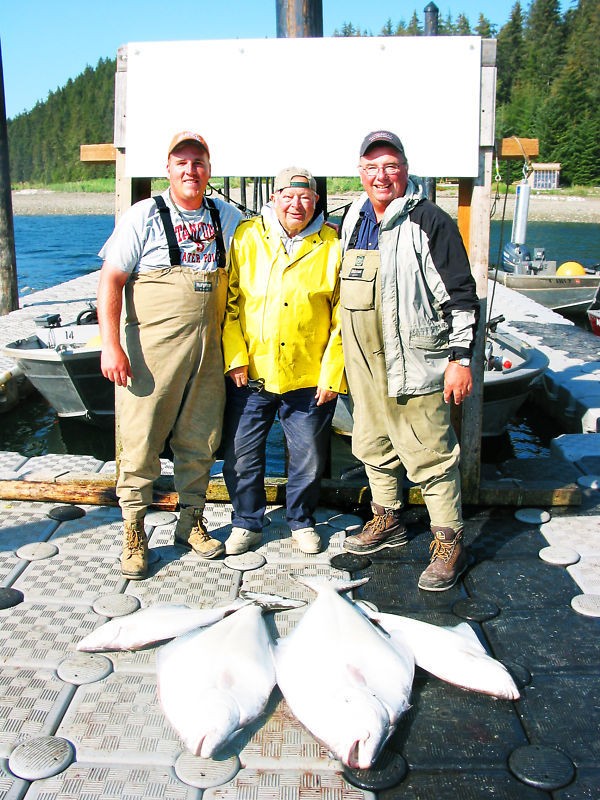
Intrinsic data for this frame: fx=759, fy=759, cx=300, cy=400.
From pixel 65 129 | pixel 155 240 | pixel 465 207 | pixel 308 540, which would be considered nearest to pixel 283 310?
pixel 155 240

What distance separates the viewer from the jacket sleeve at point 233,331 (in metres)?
3.43

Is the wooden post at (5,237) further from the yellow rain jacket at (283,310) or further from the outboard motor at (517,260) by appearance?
the outboard motor at (517,260)

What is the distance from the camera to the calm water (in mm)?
7887

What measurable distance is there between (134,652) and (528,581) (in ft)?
5.58

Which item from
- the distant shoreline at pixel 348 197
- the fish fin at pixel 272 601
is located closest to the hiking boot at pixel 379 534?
the fish fin at pixel 272 601

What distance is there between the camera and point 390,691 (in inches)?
95.0

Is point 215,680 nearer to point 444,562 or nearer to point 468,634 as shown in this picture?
point 468,634

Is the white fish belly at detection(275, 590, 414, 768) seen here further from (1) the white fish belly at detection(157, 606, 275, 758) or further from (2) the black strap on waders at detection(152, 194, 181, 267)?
(2) the black strap on waders at detection(152, 194, 181, 267)

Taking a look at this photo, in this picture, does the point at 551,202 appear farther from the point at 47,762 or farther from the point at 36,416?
the point at 47,762

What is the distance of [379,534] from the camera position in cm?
365

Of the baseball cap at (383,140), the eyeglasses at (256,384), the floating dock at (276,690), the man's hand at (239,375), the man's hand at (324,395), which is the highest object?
the baseball cap at (383,140)

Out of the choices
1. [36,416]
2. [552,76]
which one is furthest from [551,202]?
[36,416]

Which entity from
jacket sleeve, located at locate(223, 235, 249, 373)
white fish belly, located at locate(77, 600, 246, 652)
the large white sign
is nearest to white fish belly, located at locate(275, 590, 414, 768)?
white fish belly, located at locate(77, 600, 246, 652)

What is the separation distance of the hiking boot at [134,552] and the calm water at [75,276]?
12.0 feet
